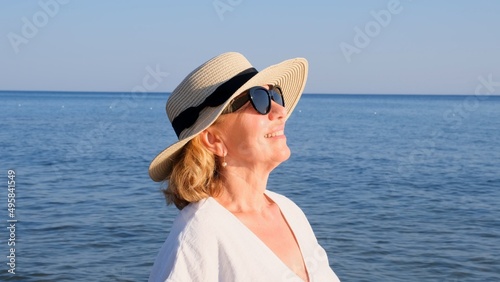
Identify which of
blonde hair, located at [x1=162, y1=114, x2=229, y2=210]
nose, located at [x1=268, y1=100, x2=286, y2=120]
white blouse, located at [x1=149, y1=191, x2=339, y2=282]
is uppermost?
nose, located at [x1=268, y1=100, x2=286, y2=120]

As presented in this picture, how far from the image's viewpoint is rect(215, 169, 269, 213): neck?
245 centimetres

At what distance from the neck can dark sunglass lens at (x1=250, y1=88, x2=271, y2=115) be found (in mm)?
221

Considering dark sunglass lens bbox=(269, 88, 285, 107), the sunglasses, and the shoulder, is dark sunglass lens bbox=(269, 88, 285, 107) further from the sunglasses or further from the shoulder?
the shoulder

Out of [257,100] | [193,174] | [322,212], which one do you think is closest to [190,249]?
[193,174]

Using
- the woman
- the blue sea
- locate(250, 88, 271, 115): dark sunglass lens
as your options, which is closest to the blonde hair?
the woman

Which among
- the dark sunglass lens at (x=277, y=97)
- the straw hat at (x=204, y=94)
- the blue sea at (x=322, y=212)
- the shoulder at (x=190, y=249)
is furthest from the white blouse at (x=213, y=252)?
the blue sea at (x=322, y=212)

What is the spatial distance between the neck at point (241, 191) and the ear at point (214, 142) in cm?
7

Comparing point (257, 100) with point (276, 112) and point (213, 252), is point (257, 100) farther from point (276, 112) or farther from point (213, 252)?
point (213, 252)

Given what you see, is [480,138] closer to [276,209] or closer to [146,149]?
[146,149]

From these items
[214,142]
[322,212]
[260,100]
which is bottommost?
[322,212]

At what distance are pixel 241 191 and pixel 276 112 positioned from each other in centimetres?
30

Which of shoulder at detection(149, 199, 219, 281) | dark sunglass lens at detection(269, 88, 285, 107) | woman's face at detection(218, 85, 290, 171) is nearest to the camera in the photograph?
shoulder at detection(149, 199, 219, 281)

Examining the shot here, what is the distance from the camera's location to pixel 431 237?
11.1 metres

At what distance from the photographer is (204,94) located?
2.38 metres
